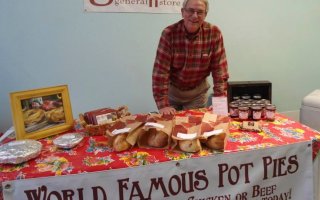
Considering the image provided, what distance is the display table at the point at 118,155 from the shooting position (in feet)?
3.21

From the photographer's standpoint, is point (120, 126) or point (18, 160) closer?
point (18, 160)

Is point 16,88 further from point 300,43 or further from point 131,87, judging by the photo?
point 300,43

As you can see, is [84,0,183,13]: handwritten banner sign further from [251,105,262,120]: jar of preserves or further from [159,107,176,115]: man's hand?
[251,105,262,120]: jar of preserves

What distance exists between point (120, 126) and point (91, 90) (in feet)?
5.37

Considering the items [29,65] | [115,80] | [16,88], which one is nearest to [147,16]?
[115,80]

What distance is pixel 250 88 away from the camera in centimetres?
302

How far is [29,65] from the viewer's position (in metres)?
2.52

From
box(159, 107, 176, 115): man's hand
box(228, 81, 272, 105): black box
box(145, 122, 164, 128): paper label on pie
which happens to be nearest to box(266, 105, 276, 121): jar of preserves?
box(159, 107, 176, 115): man's hand

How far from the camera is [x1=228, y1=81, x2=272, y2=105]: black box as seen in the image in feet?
9.57

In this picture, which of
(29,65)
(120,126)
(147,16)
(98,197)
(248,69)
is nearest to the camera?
(98,197)

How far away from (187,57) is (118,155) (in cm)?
84

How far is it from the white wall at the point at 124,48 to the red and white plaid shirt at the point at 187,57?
1.11 meters

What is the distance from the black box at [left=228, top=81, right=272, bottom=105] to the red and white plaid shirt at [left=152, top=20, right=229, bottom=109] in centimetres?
123

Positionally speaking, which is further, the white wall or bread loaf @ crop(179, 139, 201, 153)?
the white wall
